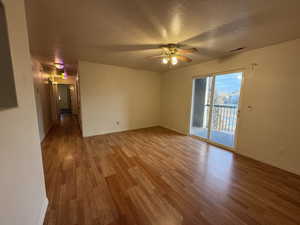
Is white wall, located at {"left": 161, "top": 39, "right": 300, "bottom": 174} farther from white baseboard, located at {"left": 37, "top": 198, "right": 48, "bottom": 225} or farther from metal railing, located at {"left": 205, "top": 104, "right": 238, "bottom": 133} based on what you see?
white baseboard, located at {"left": 37, "top": 198, "right": 48, "bottom": 225}

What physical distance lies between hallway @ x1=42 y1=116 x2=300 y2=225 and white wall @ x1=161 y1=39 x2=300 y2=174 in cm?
32

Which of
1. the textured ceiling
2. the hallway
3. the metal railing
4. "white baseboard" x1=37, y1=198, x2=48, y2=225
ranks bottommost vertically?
the hallway

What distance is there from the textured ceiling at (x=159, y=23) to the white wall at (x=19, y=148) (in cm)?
72

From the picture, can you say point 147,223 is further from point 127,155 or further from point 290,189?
point 290,189

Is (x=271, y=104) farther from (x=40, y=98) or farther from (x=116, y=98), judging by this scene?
(x=40, y=98)

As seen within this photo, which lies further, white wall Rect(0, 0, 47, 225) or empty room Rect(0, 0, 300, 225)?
empty room Rect(0, 0, 300, 225)

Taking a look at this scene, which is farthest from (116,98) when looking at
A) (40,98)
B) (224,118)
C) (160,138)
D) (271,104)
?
(271,104)

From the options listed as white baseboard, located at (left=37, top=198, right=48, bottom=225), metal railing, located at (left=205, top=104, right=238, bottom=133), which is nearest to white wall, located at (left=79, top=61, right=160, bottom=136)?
metal railing, located at (left=205, top=104, right=238, bottom=133)

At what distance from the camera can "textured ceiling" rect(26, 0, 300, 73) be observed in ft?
4.66

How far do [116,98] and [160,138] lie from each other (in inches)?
84.2

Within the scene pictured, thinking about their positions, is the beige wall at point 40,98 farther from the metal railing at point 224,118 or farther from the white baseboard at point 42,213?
the metal railing at point 224,118

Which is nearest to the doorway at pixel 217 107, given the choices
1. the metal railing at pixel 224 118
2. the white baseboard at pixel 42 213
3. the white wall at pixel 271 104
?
the metal railing at pixel 224 118

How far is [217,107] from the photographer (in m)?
3.81

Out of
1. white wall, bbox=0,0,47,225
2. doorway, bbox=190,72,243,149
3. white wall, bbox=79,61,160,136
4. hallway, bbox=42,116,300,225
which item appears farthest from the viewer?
white wall, bbox=79,61,160,136
